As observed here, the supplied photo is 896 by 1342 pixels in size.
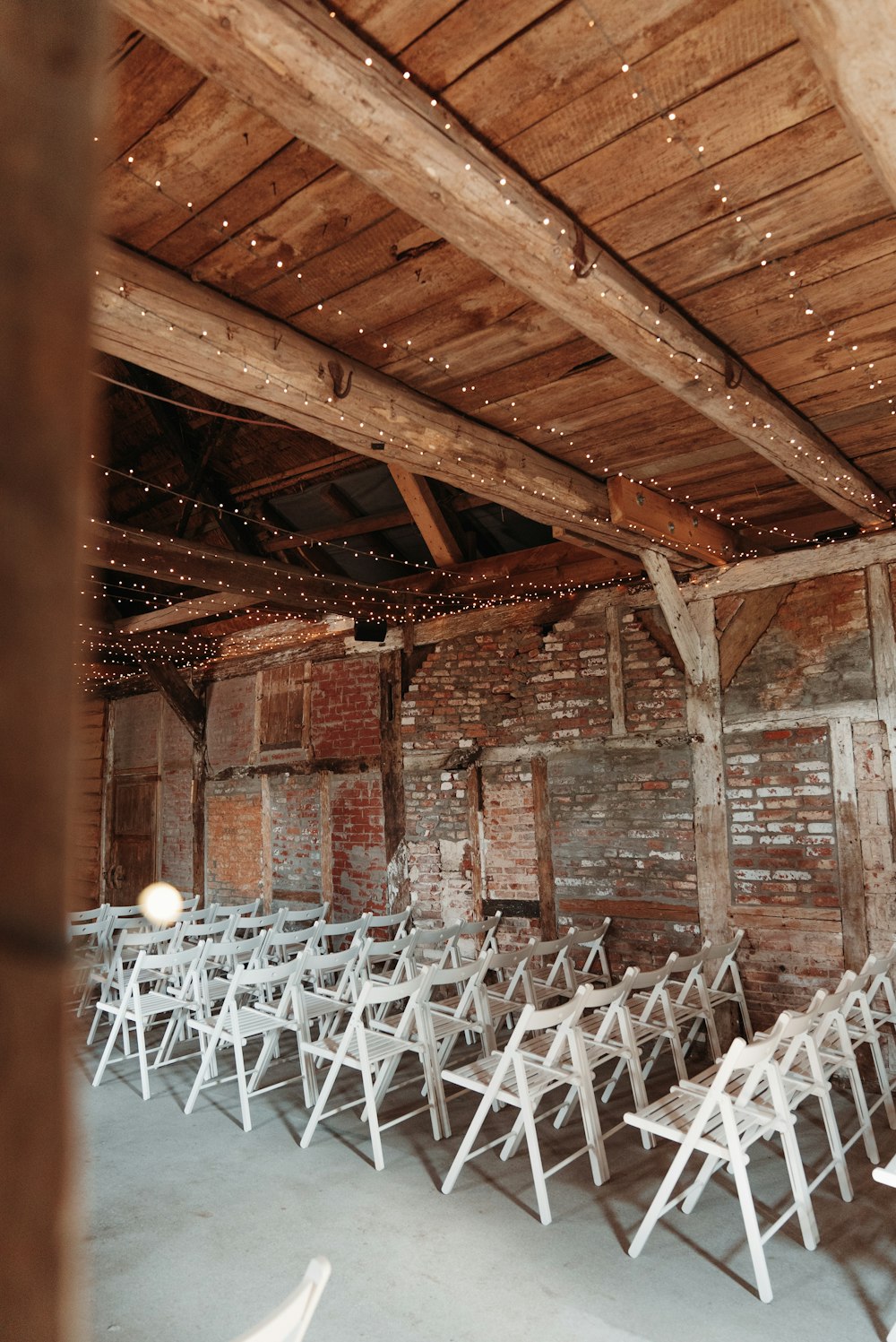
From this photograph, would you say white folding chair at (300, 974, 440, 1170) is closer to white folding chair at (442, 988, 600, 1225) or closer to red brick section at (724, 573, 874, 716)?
white folding chair at (442, 988, 600, 1225)

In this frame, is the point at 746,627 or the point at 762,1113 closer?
the point at 762,1113

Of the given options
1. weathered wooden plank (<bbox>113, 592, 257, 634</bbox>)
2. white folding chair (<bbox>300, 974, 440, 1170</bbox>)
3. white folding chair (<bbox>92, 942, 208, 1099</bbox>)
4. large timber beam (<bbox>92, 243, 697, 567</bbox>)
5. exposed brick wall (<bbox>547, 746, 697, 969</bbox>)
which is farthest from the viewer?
weathered wooden plank (<bbox>113, 592, 257, 634</bbox>)

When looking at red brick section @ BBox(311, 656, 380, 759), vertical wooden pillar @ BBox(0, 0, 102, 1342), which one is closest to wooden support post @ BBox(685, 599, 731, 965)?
red brick section @ BBox(311, 656, 380, 759)

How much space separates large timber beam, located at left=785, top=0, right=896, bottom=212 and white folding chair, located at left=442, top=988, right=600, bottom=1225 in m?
3.15

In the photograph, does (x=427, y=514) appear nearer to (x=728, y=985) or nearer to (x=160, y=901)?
(x=728, y=985)

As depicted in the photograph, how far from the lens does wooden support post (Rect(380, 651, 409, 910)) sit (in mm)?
7449

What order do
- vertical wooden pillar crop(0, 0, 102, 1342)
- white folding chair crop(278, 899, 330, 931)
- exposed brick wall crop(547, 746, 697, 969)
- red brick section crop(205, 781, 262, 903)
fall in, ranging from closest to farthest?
vertical wooden pillar crop(0, 0, 102, 1342) < exposed brick wall crop(547, 746, 697, 969) < white folding chair crop(278, 899, 330, 931) < red brick section crop(205, 781, 262, 903)

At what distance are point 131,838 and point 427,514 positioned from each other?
20.5 ft

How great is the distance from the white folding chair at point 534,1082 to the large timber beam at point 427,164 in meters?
2.66

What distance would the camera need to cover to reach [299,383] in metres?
3.29

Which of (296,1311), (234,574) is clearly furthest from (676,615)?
(296,1311)

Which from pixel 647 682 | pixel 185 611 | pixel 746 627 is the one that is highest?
pixel 185 611

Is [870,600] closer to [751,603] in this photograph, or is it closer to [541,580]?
[751,603]

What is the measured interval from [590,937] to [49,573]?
234 inches
